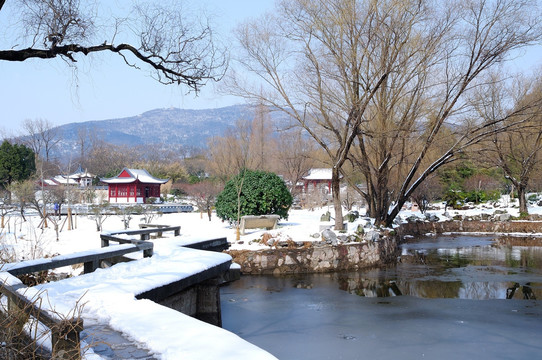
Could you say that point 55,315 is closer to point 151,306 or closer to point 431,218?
point 151,306

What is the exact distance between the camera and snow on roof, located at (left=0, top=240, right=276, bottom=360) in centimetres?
331

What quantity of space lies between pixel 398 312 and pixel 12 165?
39.0 m

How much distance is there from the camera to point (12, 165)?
40.0m

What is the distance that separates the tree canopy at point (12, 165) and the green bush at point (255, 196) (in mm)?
29336

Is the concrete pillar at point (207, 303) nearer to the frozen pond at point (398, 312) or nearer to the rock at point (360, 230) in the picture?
the frozen pond at point (398, 312)

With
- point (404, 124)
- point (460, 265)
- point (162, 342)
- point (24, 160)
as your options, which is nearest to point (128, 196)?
point (24, 160)

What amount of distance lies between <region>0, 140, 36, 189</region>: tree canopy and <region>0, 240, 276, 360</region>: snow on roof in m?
37.8

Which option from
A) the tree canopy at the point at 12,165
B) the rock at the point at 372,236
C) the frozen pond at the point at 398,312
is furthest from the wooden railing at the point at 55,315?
the tree canopy at the point at 12,165

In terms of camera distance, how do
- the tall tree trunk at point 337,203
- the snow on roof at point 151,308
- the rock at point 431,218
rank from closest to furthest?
the snow on roof at point 151,308 → the tall tree trunk at point 337,203 → the rock at point 431,218

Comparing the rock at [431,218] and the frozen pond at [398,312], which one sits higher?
the rock at [431,218]

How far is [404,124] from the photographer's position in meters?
17.8

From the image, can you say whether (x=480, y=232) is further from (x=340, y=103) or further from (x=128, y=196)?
(x=128, y=196)

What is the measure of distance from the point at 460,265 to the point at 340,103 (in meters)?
6.51

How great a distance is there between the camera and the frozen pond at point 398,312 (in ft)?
22.9
